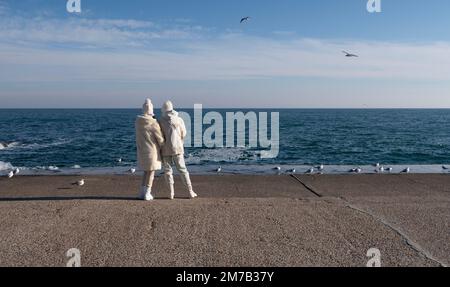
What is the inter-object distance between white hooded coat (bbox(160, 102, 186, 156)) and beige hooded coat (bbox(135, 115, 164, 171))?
0.14m

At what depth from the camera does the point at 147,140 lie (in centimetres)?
816

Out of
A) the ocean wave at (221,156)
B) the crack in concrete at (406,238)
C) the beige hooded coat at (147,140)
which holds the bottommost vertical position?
the ocean wave at (221,156)

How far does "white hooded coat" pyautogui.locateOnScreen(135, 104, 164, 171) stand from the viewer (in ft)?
26.8

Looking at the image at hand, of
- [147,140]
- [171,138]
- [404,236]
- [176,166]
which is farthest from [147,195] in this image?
[404,236]

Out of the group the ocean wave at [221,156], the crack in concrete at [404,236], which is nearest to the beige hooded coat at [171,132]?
the crack in concrete at [404,236]

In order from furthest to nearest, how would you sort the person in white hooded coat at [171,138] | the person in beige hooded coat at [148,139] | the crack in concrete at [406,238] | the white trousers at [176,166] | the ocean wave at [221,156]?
the ocean wave at [221,156] < the white trousers at [176,166] < the person in white hooded coat at [171,138] < the person in beige hooded coat at [148,139] < the crack in concrete at [406,238]

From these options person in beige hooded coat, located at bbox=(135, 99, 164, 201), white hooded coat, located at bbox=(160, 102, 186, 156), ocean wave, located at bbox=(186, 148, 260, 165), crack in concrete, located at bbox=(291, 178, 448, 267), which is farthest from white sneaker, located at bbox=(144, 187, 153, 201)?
ocean wave, located at bbox=(186, 148, 260, 165)

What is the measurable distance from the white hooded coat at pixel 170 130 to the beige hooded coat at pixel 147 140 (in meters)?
0.14

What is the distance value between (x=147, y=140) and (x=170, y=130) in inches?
17.7

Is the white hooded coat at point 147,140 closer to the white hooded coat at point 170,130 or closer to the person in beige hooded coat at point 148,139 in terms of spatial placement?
the person in beige hooded coat at point 148,139

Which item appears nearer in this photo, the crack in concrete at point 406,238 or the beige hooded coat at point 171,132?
the crack in concrete at point 406,238

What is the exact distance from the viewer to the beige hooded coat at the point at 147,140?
816 centimetres

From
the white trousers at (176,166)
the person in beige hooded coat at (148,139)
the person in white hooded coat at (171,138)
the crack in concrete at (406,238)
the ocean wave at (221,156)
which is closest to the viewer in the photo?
the crack in concrete at (406,238)
